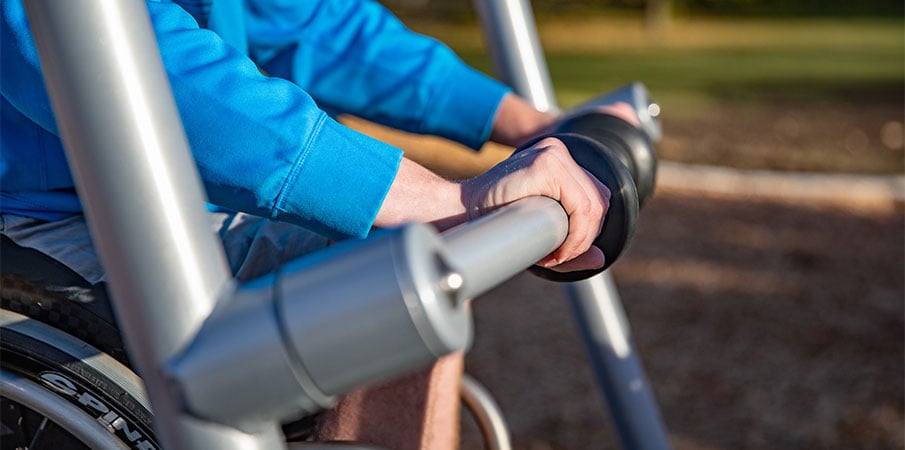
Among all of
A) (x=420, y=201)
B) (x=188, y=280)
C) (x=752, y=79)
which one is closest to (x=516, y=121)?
(x=420, y=201)

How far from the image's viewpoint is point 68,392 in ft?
3.08

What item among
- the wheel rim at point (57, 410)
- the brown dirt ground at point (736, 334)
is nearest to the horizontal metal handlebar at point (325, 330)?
the wheel rim at point (57, 410)

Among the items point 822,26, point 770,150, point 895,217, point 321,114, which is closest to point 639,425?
point 321,114

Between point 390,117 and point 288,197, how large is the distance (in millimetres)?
701

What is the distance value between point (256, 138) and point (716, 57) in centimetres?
955

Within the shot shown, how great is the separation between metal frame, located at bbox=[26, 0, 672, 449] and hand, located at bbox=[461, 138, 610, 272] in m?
0.23

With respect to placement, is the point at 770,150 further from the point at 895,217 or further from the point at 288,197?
the point at 288,197

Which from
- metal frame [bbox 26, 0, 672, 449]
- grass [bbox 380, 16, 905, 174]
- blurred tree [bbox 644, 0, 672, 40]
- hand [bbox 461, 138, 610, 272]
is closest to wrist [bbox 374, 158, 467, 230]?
hand [bbox 461, 138, 610, 272]

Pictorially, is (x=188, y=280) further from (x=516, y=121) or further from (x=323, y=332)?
(x=516, y=121)

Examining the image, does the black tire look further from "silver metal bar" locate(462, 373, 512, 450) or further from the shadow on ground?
the shadow on ground

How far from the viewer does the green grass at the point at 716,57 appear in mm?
7875

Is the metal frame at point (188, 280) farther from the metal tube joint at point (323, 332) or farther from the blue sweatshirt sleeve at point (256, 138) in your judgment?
the blue sweatshirt sleeve at point (256, 138)

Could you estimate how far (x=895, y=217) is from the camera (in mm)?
4438

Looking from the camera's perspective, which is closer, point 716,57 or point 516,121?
point 516,121
